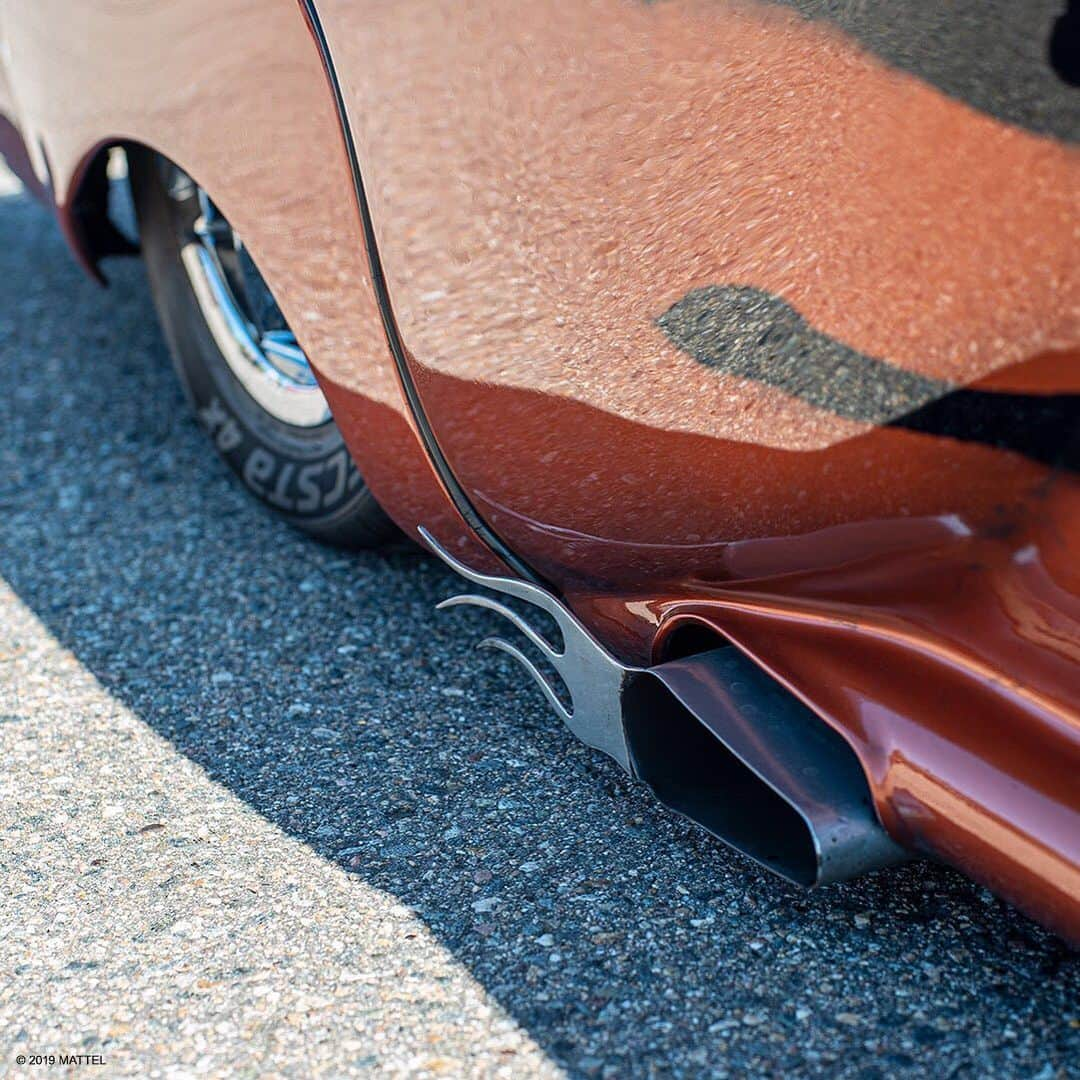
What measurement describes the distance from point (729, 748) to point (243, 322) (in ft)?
5.18

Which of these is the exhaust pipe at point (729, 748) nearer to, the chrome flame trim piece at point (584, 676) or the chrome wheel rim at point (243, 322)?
the chrome flame trim piece at point (584, 676)

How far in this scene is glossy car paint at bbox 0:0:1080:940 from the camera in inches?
46.6

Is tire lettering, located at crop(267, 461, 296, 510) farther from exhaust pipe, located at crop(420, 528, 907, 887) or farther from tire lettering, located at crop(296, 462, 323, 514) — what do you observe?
exhaust pipe, located at crop(420, 528, 907, 887)

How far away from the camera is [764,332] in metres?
1.35

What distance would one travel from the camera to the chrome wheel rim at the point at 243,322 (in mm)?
2398

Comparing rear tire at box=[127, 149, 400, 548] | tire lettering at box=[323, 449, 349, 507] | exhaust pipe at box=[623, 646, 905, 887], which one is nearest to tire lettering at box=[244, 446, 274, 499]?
rear tire at box=[127, 149, 400, 548]

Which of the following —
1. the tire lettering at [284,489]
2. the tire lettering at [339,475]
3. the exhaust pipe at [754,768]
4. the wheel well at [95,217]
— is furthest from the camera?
the wheel well at [95,217]

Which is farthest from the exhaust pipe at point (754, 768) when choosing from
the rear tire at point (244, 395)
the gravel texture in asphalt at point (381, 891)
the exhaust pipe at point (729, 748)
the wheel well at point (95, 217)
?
the wheel well at point (95, 217)

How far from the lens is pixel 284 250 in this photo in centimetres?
194

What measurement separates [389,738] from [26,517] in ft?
4.05

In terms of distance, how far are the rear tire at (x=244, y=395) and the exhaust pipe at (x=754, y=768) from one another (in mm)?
833

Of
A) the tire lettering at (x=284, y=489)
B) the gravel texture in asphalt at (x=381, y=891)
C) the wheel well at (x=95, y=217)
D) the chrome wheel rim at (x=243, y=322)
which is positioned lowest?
the gravel texture in asphalt at (x=381, y=891)

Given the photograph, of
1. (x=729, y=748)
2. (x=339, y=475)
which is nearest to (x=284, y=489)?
(x=339, y=475)

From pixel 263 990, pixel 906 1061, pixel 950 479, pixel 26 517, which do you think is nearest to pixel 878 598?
pixel 950 479
